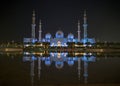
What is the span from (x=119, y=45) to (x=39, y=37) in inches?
625

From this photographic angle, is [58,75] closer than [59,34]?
Yes

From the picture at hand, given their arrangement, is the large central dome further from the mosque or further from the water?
the water

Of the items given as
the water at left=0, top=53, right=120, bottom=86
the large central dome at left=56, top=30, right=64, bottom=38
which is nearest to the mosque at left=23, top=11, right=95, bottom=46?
the large central dome at left=56, top=30, right=64, bottom=38

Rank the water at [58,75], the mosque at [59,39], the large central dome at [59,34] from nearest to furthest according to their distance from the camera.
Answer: the water at [58,75], the mosque at [59,39], the large central dome at [59,34]


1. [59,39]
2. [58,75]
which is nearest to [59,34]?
[59,39]

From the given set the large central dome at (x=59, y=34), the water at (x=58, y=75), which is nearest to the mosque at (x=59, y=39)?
the large central dome at (x=59, y=34)

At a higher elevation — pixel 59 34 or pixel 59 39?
pixel 59 34

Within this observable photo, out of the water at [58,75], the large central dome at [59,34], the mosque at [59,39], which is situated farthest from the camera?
the large central dome at [59,34]

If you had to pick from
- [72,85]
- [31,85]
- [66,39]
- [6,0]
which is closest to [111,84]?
[72,85]

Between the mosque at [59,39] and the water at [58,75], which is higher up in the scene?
the mosque at [59,39]

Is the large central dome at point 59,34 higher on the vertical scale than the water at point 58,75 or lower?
higher

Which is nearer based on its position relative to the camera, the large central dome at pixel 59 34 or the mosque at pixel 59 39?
the mosque at pixel 59 39

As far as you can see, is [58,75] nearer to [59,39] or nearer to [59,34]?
[59,34]

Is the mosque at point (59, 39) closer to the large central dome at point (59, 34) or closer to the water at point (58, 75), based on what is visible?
the large central dome at point (59, 34)
